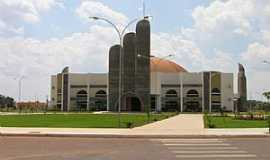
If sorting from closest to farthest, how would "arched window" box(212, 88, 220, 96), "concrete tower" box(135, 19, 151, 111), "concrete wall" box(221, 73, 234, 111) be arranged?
"concrete tower" box(135, 19, 151, 111) < "concrete wall" box(221, 73, 234, 111) < "arched window" box(212, 88, 220, 96)

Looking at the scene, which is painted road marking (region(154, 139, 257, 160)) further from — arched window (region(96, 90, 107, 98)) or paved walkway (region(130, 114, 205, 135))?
arched window (region(96, 90, 107, 98))

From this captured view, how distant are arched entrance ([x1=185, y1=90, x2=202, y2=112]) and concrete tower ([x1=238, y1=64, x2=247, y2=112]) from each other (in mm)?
11393

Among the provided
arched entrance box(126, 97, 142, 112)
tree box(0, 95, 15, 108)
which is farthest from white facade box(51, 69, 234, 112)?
tree box(0, 95, 15, 108)

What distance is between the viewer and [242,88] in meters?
139

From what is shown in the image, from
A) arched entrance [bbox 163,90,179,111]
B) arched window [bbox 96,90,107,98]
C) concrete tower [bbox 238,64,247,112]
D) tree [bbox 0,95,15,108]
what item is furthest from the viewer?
tree [bbox 0,95,15,108]

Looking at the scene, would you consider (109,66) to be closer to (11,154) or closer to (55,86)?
(55,86)

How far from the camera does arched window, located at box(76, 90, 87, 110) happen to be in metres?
140

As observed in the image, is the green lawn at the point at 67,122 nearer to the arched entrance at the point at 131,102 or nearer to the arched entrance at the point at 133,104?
the arched entrance at the point at 131,102

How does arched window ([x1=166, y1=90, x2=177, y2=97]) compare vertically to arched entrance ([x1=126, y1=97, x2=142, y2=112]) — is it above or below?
above

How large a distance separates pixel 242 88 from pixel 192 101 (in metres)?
14.8

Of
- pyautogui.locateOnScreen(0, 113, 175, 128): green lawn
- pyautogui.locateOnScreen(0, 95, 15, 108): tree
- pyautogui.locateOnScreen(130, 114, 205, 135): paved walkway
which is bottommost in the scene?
pyautogui.locateOnScreen(130, 114, 205, 135): paved walkway

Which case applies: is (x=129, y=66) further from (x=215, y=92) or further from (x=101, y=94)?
(x=215, y=92)

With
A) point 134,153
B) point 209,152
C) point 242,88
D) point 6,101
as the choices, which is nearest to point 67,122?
point 134,153

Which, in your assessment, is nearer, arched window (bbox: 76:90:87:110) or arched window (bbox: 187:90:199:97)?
arched window (bbox: 187:90:199:97)
